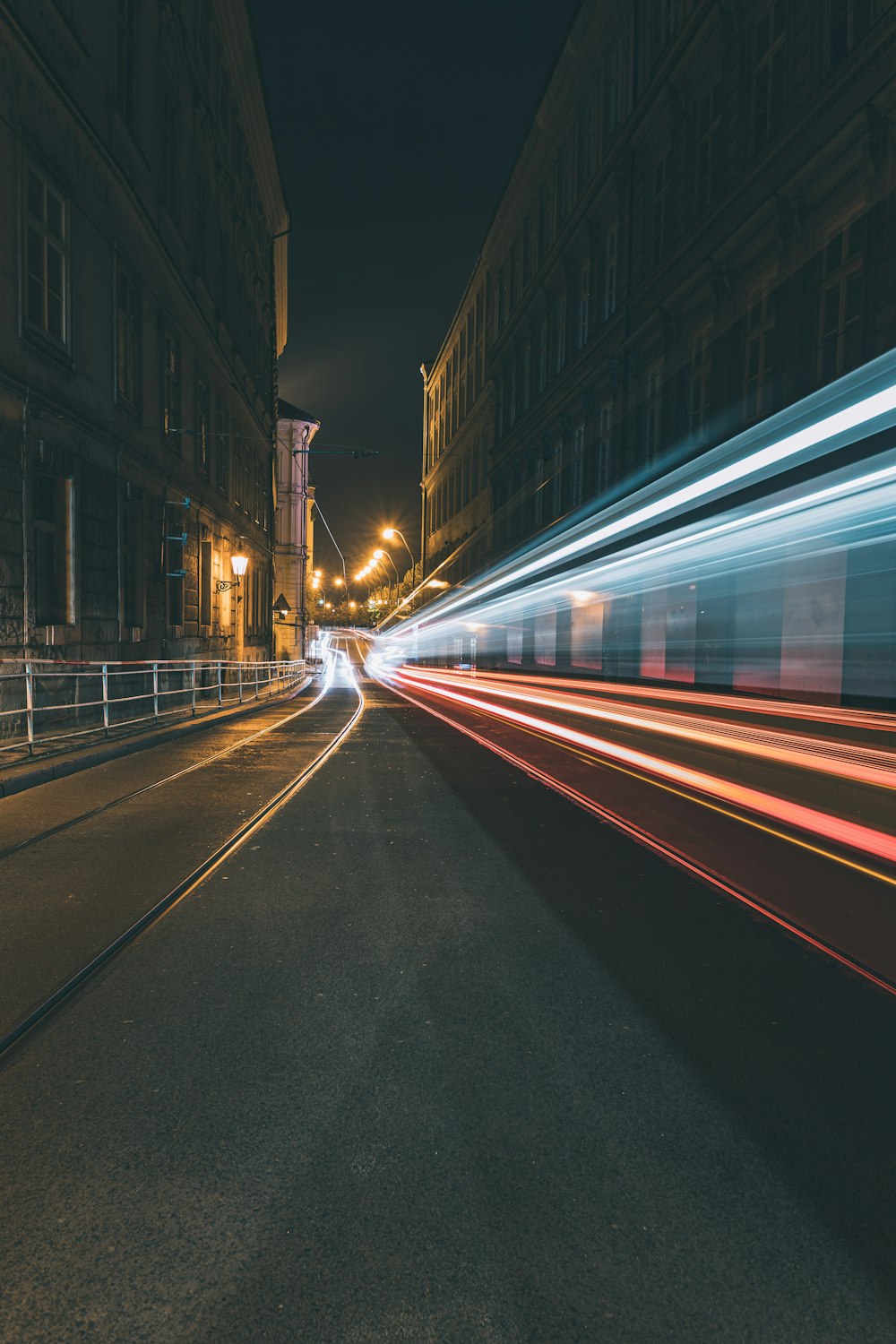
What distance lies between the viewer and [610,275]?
29484 mm

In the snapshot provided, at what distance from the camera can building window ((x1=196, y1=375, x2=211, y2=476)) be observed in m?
21.6

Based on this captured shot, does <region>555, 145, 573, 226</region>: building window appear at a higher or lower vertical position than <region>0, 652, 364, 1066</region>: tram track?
higher

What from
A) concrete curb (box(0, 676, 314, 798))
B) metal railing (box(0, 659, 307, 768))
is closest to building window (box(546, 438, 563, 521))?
metal railing (box(0, 659, 307, 768))

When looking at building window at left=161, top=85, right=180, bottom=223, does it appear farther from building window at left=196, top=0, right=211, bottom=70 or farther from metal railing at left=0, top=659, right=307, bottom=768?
metal railing at left=0, top=659, right=307, bottom=768

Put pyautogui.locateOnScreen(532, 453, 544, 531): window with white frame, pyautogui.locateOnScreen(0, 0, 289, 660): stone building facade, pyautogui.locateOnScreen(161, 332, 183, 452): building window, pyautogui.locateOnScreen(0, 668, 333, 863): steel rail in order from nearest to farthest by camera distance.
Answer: pyautogui.locateOnScreen(0, 668, 333, 863): steel rail → pyautogui.locateOnScreen(0, 0, 289, 660): stone building facade → pyautogui.locateOnScreen(161, 332, 183, 452): building window → pyautogui.locateOnScreen(532, 453, 544, 531): window with white frame

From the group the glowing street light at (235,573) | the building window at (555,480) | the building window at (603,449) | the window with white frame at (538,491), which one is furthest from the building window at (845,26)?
the window with white frame at (538,491)

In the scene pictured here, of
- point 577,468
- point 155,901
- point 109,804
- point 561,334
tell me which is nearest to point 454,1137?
point 155,901

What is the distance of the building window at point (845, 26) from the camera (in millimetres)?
15352

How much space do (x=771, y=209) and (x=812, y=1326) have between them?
22.3m

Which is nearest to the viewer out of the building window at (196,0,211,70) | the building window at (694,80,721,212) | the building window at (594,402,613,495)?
the building window at (196,0,211,70)

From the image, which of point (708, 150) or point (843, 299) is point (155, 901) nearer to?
point (843, 299)

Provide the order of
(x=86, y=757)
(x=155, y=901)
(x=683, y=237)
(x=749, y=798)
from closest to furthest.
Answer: (x=155, y=901) < (x=749, y=798) < (x=86, y=757) < (x=683, y=237)

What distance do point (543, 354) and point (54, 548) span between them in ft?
96.6

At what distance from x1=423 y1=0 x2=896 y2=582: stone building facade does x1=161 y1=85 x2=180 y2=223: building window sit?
1435cm
